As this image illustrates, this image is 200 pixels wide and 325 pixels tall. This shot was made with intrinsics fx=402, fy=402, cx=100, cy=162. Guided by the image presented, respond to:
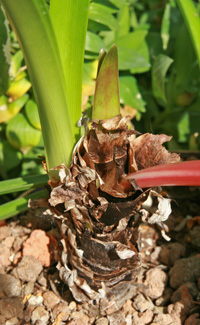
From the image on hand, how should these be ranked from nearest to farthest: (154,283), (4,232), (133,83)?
(154,283) < (4,232) < (133,83)

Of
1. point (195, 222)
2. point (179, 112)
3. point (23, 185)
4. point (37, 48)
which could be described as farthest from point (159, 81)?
point (37, 48)

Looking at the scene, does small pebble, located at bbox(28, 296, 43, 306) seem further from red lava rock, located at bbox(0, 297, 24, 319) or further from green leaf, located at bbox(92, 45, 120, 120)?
green leaf, located at bbox(92, 45, 120, 120)

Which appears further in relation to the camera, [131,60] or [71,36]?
[131,60]

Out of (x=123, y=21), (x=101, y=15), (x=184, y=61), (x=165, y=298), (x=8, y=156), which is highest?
(x=101, y=15)

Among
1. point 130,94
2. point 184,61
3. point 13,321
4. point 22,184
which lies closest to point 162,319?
point 13,321

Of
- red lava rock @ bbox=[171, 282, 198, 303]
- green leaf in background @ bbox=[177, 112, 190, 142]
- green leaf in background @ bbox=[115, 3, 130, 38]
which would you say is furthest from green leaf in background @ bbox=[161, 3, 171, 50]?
red lava rock @ bbox=[171, 282, 198, 303]

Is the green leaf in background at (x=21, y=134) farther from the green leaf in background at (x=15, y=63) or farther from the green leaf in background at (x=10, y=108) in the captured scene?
the green leaf in background at (x=15, y=63)

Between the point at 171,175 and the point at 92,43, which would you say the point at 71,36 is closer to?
the point at 171,175

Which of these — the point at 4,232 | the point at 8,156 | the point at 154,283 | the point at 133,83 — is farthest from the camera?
the point at 133,83
